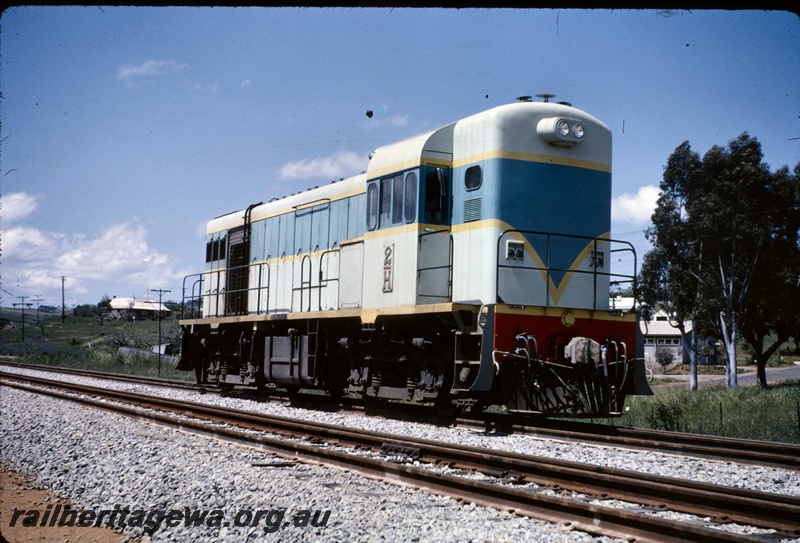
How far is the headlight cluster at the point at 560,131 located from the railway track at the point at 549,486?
4.71 metres

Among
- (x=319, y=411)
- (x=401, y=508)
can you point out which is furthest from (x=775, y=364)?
(x=401, y=508)

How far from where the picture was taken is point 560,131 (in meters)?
10.4

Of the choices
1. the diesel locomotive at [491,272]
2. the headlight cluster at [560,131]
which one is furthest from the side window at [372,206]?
the headlight cluster at [560,131]

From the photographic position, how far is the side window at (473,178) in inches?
415

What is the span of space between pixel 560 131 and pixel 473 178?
1386mm

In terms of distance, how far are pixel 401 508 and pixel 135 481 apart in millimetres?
2626

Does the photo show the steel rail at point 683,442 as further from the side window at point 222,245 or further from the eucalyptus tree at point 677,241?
the eucalyptus tree at point 677,241

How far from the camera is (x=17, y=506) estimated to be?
6.30m

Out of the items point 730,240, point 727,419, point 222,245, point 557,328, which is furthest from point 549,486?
point 730,240

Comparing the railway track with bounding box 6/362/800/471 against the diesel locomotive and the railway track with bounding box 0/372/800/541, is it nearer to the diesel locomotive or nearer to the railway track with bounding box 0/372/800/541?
the diesel locomotive

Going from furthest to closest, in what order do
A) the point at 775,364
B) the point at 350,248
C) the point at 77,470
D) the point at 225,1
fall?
the point at 775,364
the point at 350,248
the point at 77,470
the point at 225,1

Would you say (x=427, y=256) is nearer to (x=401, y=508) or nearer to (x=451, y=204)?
(x=451, y=204)

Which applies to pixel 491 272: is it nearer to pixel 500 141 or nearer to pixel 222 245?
pixel 500 141

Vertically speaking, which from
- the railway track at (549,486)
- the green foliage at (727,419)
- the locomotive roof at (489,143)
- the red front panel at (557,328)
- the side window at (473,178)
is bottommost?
the green foliage at (727,419)
